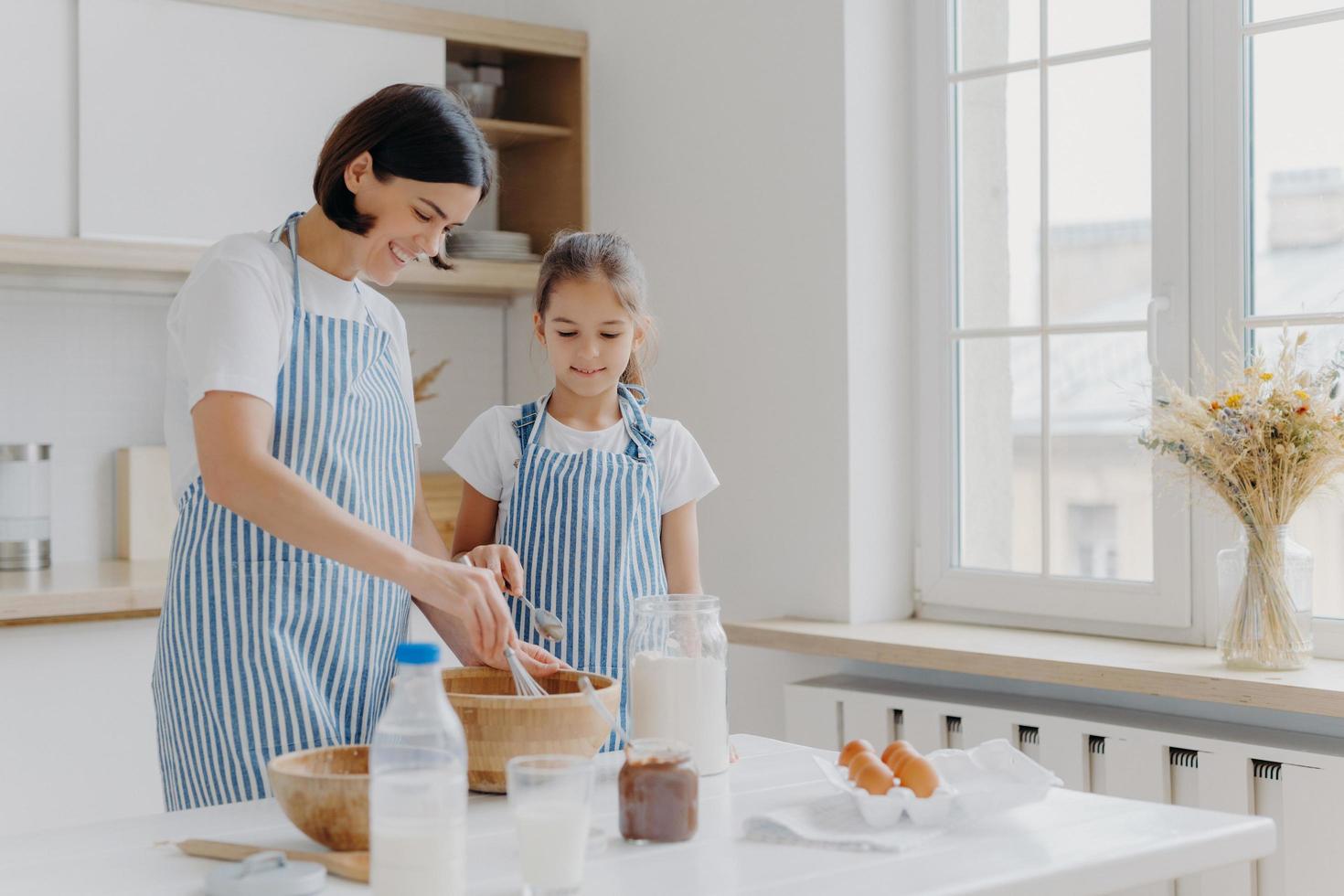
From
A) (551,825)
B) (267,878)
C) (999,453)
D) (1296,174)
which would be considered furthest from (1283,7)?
(267,878)

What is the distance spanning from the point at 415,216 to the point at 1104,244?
5.17 feet

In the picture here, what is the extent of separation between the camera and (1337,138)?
2465 millimetres

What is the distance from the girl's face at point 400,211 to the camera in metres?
1.65

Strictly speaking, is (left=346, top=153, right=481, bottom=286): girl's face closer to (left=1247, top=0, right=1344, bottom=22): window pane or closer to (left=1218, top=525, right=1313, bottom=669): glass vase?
(left=1218, top=525, right=1313, bottom=669): glass vase

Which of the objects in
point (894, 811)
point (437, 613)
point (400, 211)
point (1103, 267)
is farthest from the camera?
point (1103, 267)

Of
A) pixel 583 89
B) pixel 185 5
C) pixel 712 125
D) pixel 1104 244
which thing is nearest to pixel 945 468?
pixel 1104 244

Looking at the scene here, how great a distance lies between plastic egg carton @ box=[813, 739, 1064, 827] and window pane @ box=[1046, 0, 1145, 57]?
5.74 feet

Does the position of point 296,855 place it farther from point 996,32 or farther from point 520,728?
point 996,32

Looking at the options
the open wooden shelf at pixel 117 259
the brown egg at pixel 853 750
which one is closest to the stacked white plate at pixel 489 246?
the open wooden shelf at pixel 117 259

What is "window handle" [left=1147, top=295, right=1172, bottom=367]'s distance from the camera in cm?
265

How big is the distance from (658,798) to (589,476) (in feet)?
2.65

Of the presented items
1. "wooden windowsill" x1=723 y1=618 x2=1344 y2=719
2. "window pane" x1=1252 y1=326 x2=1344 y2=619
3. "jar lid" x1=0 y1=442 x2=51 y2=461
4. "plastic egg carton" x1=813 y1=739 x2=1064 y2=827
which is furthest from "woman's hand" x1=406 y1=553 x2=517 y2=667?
"jar lid" x1=0 y1=442 x2=51 y2=461

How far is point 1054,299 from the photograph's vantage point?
287 cm

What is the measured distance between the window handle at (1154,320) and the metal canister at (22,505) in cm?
236
